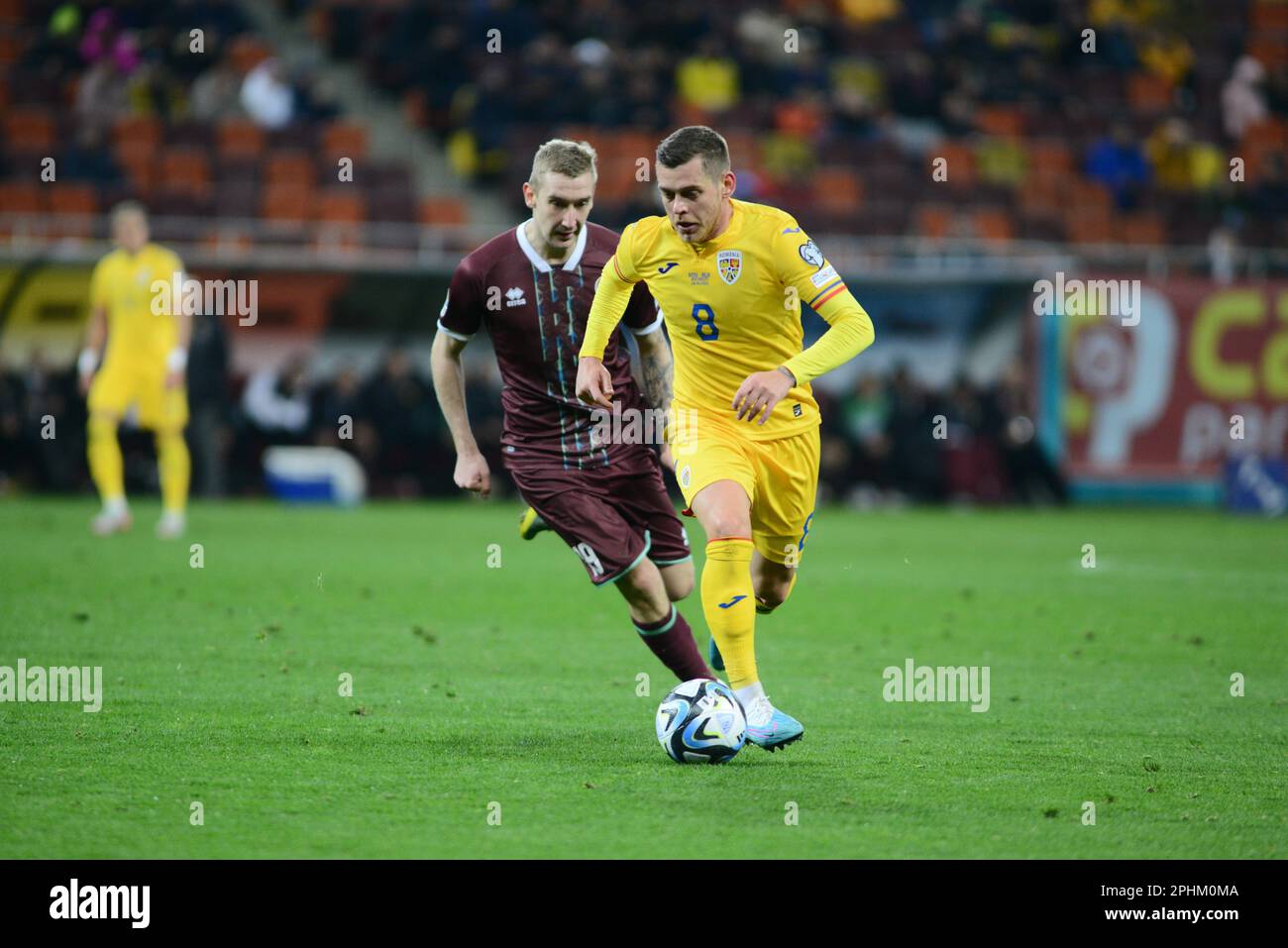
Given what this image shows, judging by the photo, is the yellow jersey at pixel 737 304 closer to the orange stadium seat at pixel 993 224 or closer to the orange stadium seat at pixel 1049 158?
the orange stadium seat at pixel 993 224

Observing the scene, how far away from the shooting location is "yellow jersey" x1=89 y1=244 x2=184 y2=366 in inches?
620

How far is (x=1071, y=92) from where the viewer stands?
2798 cm

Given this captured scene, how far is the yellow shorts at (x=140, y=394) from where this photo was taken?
1589 centimetres

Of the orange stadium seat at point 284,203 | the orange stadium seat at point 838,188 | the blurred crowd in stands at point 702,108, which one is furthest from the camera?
the orange stadium seat at point 838,188

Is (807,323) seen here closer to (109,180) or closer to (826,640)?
(109,180)

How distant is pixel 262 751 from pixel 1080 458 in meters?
18.5

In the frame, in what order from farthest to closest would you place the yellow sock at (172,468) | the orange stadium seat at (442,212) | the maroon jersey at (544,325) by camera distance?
the orange stadium seat at (442,212), the yellow sock at (172,468), the maroon jersey at (544,325)

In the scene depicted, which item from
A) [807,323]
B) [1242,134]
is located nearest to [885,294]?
[807,323]

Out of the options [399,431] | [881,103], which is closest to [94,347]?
[399,431]

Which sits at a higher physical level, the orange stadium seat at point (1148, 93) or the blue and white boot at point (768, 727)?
the orange stadium seat at point (1148, 93)

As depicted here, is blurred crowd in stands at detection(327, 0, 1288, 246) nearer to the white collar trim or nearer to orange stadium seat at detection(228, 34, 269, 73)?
orange stadium seat at detection(228, 34, 269, 73)

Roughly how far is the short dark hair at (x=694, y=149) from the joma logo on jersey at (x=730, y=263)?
13.8 inches

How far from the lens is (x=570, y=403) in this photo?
7.45 m

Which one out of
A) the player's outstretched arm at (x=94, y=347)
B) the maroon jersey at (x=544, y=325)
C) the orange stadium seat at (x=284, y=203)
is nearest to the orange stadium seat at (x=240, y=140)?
the orange stadium seat at (x=284, y=203)
